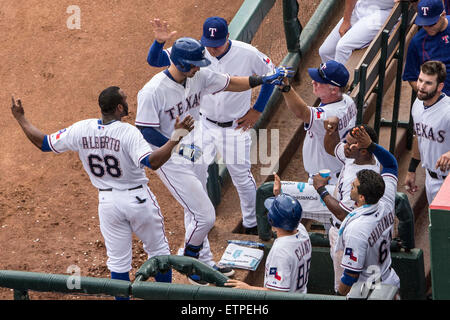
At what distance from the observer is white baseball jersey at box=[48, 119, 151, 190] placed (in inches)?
186

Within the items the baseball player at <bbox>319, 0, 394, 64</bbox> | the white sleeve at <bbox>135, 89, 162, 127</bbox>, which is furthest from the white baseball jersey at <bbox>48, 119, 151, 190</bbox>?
the baseball player at <bbox>319, 0, 394, 64</bbox>

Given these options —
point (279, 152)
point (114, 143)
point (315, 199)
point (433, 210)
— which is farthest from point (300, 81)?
point (433, 210)

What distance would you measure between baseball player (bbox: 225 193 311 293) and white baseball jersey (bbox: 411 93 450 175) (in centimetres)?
153

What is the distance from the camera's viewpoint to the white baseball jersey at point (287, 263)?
13.6ft

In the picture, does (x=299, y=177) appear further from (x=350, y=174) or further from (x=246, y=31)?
(x=350, y=174)

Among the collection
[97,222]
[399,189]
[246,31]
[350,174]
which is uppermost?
[246,31]

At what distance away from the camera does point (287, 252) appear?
414 centimetres

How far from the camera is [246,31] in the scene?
6.55 m

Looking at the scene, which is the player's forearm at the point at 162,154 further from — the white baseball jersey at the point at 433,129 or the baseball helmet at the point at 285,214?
the white baseball jersey at the point at 433,129

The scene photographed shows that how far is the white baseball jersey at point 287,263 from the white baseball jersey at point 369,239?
0.25 meters

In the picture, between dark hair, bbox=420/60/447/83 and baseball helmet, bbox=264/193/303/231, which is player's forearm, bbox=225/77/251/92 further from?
baseball helmet, bbox=264/193/303/231

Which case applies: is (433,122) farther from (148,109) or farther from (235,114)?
(148,109)

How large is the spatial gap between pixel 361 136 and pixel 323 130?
2.26ft

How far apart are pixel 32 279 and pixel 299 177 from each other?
12.6 feet
